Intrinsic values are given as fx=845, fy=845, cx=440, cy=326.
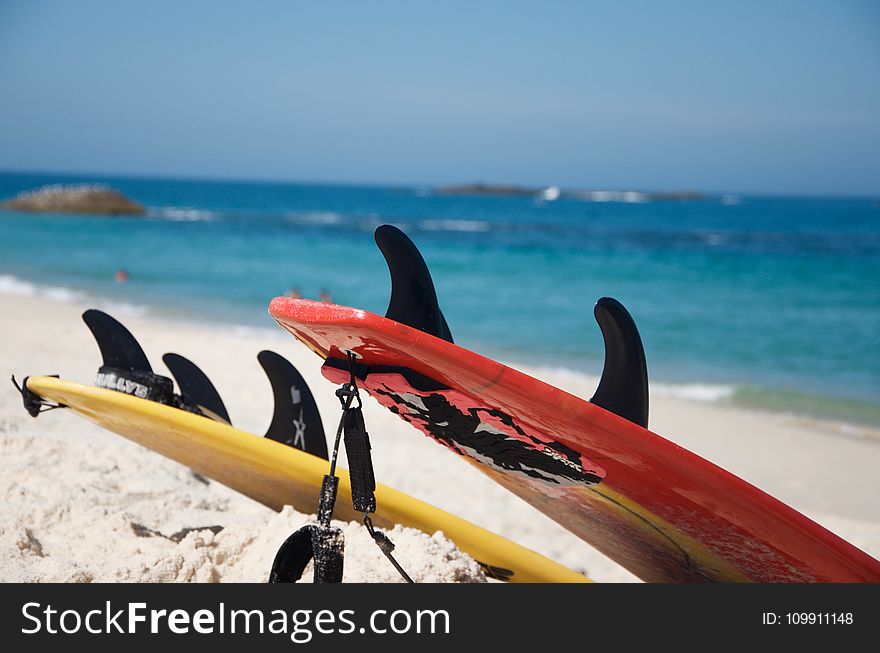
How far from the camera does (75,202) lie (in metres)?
35.1

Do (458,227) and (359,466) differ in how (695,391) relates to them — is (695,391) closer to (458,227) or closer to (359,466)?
(359,466)

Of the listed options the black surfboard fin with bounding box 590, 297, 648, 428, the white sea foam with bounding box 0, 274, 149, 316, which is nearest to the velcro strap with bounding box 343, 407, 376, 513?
the black surfboard fin with bounding box 590, 297, 648, 428

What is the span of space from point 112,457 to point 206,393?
0.76m

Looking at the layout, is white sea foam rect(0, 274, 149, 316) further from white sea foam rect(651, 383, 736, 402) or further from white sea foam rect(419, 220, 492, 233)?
white sea foam rect(419, 220, 492, 233)

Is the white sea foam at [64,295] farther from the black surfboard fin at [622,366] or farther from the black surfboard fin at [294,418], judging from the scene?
the black surfboard fin at [622,366]

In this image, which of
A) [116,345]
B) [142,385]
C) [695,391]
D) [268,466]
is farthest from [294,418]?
[695,391]

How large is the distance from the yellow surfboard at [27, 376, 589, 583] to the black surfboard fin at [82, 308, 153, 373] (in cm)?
18

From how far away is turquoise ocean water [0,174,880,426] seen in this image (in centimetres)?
936

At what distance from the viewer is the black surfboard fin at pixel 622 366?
7.32ft

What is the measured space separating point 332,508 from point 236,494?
195 cm

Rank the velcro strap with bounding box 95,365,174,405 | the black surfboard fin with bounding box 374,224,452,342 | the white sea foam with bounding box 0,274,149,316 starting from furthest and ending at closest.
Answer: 1. the white sea foam with bounding box 0,274,149,316
2. the velcro strap with bounding box 95,365,174,405
3. the black surfboard fin with bounding box 374,224,452,342

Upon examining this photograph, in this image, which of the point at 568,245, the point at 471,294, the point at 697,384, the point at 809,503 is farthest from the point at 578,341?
the point at 568,245

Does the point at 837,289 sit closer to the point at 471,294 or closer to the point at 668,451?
the point at 471,294

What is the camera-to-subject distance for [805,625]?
205cm
